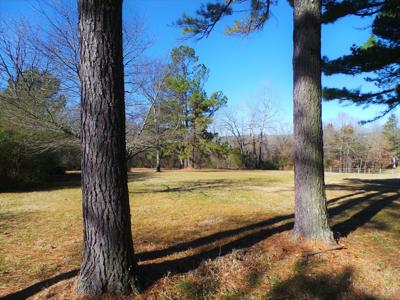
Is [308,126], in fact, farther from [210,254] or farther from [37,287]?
[37,287]

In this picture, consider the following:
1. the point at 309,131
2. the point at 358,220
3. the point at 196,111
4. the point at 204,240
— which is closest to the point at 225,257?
the point at 204,240

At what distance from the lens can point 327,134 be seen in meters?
46.4

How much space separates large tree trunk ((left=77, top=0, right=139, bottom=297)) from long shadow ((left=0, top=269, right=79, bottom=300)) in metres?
0.51

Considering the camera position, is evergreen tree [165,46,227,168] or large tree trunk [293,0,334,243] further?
evergreen tree [165,46,227,168]

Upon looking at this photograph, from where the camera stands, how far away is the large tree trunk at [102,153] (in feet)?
8.49

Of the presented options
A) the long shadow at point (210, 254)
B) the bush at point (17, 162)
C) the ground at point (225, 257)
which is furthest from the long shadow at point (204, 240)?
the bush at point (17, 162)

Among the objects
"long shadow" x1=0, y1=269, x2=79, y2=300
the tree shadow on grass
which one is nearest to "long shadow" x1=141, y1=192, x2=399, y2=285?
"long shadow" x1=0, y1=269, x2=79, y2=300

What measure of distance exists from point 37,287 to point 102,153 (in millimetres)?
1526

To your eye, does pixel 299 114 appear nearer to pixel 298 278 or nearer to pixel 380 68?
pixel 298 278

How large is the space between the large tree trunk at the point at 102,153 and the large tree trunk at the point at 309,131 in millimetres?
2418

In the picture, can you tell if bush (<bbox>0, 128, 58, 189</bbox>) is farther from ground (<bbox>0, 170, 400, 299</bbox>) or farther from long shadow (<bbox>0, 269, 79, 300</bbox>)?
long shadow (<bbox>0, 269, 79, 300</bbox>)

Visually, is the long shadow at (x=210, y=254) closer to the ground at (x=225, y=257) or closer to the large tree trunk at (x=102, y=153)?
the ground at (x=225, y=257)

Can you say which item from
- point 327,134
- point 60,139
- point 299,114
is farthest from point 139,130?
point 327,134

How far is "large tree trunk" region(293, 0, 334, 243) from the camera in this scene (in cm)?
390
